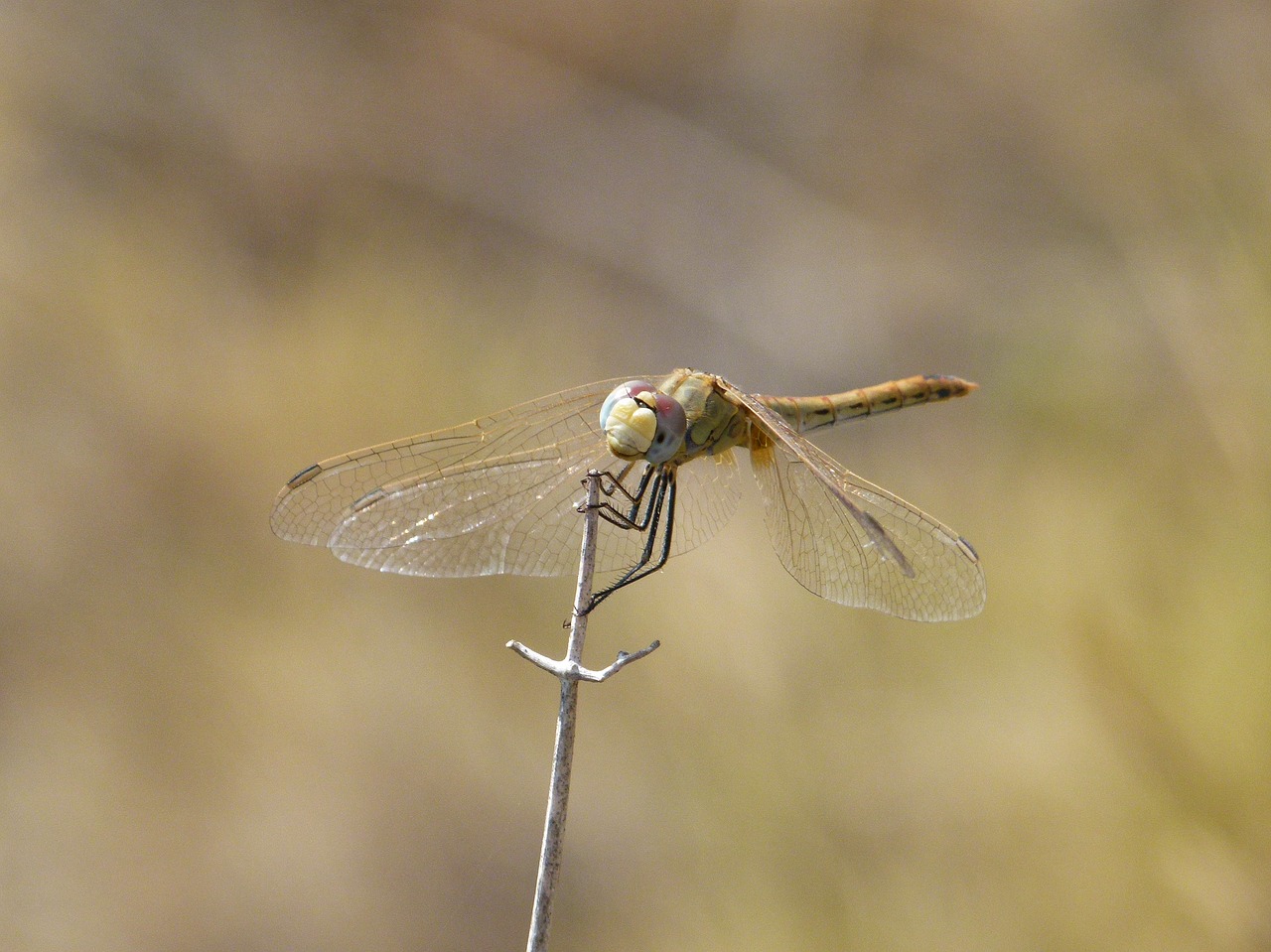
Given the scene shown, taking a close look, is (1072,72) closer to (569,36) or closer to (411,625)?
(569,36)

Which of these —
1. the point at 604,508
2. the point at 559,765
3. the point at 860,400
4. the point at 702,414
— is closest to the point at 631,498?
the point at 604,508

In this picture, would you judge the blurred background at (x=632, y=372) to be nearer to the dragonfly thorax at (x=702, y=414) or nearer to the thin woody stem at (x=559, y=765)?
the dragonfly thorax at (x=702, y=414)

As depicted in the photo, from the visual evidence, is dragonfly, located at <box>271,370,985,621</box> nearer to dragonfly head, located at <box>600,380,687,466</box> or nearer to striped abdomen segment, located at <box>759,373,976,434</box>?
dragonfly head, located at <box>600,380,687,466</box>

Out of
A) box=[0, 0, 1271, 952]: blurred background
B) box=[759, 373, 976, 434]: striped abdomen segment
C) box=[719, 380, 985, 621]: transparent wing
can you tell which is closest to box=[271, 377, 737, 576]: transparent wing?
box=[719, 380, 985, 621]: transparent wing

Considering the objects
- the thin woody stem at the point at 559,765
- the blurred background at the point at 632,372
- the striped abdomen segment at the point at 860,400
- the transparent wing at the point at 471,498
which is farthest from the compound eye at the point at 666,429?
the blurred background at the point at 632,372

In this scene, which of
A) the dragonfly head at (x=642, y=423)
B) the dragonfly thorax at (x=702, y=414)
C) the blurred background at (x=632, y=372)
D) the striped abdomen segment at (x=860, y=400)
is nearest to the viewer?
the dragonfly head at (x=642, y=423)

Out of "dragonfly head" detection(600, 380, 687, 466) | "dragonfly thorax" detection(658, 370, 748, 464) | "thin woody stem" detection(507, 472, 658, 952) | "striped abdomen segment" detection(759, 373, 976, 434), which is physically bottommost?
"thin woody stem" detection(507, 472, 658, 952)
